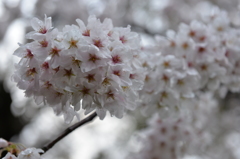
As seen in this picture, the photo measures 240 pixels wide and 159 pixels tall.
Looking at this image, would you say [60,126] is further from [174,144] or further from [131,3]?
[174,144]

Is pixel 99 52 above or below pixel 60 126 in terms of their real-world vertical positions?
above

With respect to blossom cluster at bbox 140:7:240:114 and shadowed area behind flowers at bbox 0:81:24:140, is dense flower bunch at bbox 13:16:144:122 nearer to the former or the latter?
blossom cluster at bbox 140:7:240:114

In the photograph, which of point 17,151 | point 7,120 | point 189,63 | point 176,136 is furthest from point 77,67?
point 7,120

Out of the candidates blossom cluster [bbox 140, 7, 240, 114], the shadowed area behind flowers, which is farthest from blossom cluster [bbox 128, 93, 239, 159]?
the shadowed area behind flowers

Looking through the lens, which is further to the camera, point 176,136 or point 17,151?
point 176,136

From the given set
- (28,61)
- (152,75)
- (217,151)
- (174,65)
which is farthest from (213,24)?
(217,151)

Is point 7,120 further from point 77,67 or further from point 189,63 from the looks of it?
point 77,67
